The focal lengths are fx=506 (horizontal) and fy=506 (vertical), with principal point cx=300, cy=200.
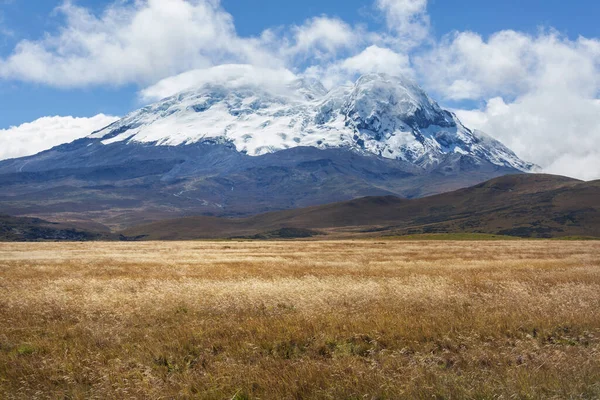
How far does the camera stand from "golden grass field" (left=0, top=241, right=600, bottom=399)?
9.41 m

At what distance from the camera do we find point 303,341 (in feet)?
42.7

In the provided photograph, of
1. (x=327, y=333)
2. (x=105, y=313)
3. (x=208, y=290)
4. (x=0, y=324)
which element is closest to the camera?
(x=327, y=333)

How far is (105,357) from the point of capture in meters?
11.8

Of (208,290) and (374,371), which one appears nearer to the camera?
(374,371)

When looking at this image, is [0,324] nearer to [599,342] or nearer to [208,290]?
[208,290]

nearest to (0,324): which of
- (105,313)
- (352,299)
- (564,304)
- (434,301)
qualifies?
(105,313)

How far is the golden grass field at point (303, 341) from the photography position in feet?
30.9

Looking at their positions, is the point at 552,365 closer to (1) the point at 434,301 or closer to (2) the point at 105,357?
(1) the point at 434,301

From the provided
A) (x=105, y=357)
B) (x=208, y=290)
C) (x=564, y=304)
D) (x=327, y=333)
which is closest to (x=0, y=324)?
(x=105, y=357)

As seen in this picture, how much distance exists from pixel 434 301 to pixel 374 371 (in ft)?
27.7

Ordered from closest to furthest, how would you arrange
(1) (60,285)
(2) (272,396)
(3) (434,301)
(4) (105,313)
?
(2) (272,396), (4) (105,313), (3) (434,301), (1) (60,285)

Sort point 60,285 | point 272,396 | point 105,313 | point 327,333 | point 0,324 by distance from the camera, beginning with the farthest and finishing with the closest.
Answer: point 60,285 → point 105,313 → point 0,324 → point 327,333 → point 272,396

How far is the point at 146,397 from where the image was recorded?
936cm

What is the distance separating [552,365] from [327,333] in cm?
542
